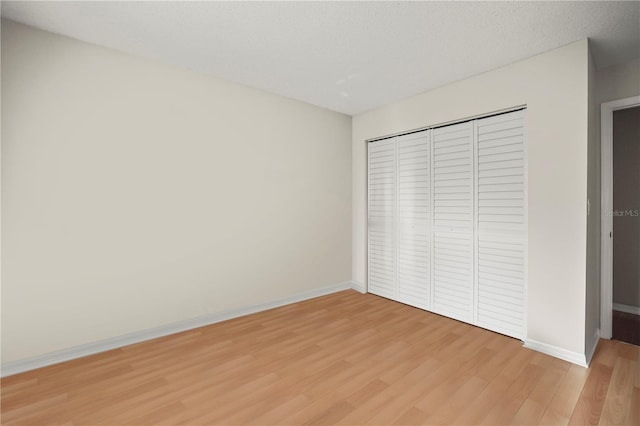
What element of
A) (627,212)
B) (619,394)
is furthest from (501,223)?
(627,212)

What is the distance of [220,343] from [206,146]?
1.86 metres

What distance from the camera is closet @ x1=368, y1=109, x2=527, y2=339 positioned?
2.75 meters

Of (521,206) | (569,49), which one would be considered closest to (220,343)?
(521,206)

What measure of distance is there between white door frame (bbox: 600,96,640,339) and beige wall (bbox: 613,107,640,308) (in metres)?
1.06

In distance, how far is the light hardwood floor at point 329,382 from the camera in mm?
1723

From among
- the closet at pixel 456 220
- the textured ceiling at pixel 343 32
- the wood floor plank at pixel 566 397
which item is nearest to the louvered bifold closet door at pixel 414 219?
the closet at pixel 456 220

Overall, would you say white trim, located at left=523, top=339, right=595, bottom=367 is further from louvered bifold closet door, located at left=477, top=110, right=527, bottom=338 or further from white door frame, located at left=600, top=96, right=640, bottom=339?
white door frame, located at left=600, top=96, right=640, bottom=339

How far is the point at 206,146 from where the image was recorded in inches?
118

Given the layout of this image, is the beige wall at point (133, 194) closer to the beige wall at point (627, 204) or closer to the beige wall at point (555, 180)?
the beige wall at point (555, 180)

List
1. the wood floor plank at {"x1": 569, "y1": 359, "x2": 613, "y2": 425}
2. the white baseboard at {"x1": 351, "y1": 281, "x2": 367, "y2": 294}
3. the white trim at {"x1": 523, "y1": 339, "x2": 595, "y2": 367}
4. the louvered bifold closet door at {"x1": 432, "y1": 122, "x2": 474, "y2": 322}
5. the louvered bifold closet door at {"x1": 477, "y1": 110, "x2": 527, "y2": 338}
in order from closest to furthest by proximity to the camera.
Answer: the wood floor plank at {"x1": 569, "y1": 359, "x2": 613, "y2": 425}, the white trim at {"x1": 523, "y1": 339, "x2": 595, "y2": 367}, the louvered bifold closet door at {"x1": 477, "y1": 110, "x2": 527, "y2": 338}, the louvered bifold closet door at {"x1": 432, "y1": 122, "x2": 474, "y2": 322}, the white baseboard at {"x1": 351, "y1": 281, "x2": 367, "y2": 294}

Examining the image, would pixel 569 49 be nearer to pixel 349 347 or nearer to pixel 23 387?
pixel 349 347

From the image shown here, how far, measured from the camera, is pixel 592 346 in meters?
2.48

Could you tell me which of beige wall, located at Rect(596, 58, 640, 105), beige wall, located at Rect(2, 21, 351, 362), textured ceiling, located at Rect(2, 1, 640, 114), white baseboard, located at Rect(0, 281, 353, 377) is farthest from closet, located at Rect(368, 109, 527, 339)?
white baseboard, located at Rect(0, 281, 353, 377)

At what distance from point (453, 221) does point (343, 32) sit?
2126 mm
